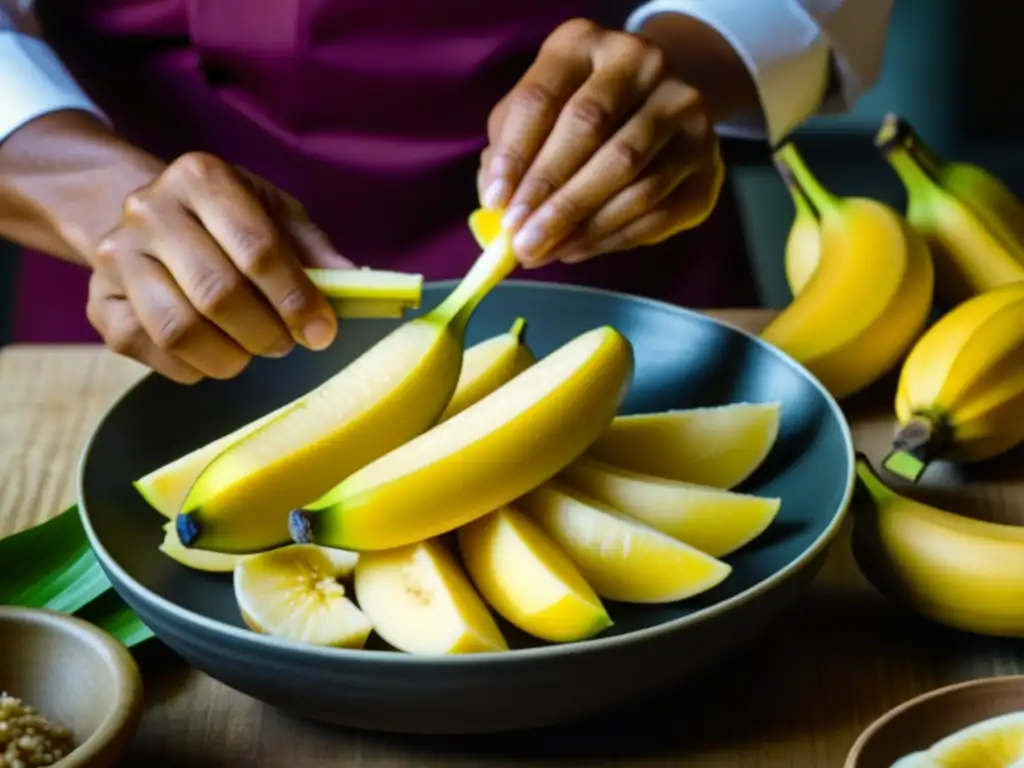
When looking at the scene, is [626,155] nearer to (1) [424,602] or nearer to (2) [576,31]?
(2) [576,31]

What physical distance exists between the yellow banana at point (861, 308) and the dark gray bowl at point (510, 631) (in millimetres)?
74

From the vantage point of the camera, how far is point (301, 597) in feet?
1.87

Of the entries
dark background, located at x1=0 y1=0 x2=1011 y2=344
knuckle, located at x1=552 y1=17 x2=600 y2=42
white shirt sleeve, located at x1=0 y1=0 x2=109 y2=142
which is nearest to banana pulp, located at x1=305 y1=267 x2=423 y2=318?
knuckle, located at x1=552 y1=17 x2=600 y2=42

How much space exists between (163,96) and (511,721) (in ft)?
2.29

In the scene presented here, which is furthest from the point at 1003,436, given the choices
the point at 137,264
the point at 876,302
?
the point at 137,264

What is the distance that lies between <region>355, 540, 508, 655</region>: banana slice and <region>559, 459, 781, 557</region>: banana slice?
88 millimetres

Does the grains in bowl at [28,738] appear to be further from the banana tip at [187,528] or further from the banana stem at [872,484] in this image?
the banana stem at [872,484]

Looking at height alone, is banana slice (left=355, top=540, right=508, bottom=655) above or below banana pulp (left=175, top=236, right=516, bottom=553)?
below

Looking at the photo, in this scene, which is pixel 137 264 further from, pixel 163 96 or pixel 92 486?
pixel 163 96

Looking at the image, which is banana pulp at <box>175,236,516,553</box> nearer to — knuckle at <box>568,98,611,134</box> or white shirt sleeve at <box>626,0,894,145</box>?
knuckle at <box>568,98,611,134</box>

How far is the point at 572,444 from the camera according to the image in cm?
60

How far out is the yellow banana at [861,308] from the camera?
0.82 meters

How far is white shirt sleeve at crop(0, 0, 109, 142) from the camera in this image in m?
0.88

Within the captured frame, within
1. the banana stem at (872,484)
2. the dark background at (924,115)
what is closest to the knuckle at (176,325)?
the banana stem at (872,484)
